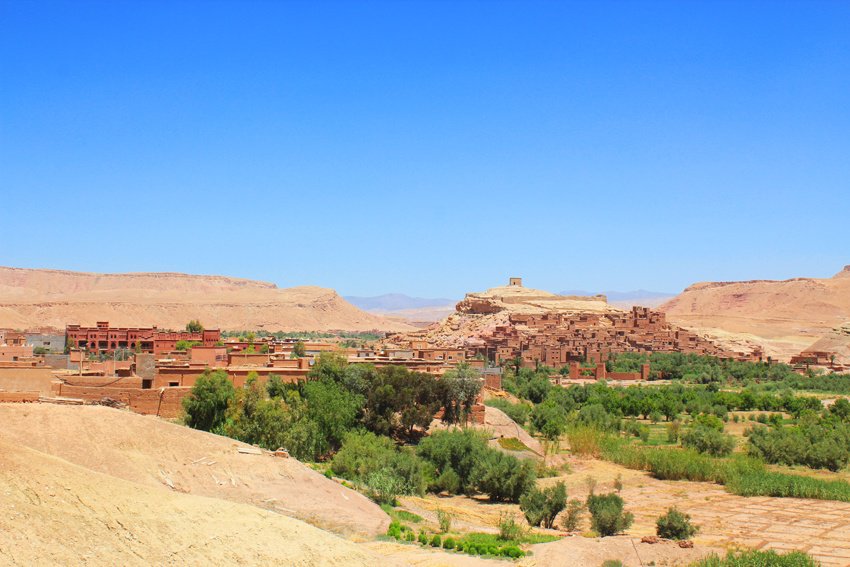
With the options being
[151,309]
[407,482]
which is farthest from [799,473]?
[151,309]

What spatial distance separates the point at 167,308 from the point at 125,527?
13903cm

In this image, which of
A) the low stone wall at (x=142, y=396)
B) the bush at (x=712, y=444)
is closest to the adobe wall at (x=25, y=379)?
the low stone wall at (x=142, y=396)

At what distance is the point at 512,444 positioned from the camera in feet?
97.3

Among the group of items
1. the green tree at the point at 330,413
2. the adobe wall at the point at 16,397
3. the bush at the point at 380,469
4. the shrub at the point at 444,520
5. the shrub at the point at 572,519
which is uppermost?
the adobe wall at the point at 16,397

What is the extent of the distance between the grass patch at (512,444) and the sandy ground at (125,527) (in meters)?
17.2

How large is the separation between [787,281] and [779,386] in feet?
351

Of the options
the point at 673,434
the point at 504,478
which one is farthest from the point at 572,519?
the point at 673,434

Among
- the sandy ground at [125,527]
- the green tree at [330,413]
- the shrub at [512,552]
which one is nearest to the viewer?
the sandy ground at [125,527]

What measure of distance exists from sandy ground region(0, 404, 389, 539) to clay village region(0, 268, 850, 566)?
0.15 feet

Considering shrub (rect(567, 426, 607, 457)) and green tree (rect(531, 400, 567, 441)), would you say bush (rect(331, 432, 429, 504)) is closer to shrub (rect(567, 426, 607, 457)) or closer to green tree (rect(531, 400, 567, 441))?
shrub (rect(567, 426, 607, 457))

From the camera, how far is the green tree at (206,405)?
926 inches

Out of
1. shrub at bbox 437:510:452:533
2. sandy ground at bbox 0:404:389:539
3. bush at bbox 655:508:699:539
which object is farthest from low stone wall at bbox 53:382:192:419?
bush at bbox 655:508:699:539

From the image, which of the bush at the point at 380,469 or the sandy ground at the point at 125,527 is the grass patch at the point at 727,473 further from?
the sandy ground at the point at 125,527

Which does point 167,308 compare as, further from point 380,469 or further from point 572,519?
point 572,519
